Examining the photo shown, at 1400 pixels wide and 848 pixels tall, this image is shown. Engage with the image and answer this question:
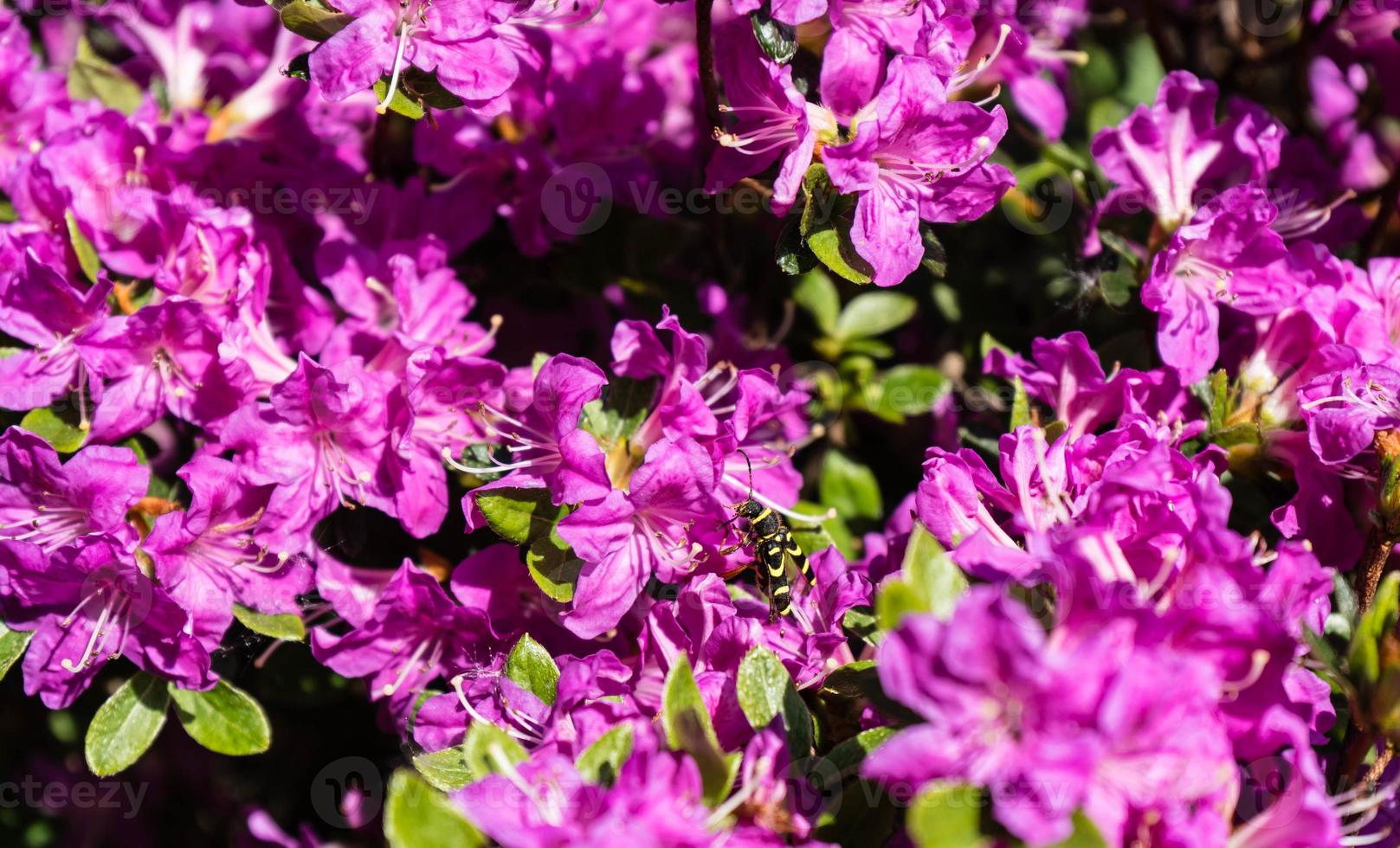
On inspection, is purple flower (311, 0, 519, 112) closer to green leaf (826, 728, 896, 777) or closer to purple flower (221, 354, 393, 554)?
purple flower (221, 354, 393, 554)

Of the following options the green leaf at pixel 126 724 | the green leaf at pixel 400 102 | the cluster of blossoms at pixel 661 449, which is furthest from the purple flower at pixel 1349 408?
the green leaf at pixel 126 724

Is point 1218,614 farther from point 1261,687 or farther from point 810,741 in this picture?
point 810,741

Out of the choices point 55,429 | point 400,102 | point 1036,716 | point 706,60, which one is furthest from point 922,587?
point 55,429

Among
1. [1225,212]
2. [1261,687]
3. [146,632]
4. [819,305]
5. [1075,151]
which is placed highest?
[1225,212]

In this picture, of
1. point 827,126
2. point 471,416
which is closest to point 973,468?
point 827,126

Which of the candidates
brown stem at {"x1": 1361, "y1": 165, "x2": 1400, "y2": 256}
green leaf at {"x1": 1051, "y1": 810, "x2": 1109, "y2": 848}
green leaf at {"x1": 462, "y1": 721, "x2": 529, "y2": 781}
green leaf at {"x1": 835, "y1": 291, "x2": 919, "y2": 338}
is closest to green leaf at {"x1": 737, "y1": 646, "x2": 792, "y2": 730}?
green leaf at {"x1": 462, "y1": 721, "x2": 529, "y2": 781}

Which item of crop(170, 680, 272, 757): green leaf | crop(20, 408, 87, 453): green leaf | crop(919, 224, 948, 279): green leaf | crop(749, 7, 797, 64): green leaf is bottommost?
crop(170, 680, 272, 757): green leaf

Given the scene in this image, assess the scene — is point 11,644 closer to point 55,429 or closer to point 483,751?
point 55,429

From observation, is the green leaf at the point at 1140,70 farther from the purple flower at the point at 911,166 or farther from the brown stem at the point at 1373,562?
the brown stem at the point at 1373,562
